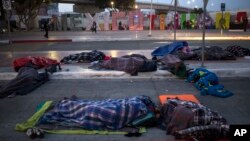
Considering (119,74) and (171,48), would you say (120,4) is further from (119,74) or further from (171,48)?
(119,74)

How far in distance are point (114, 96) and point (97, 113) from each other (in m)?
2.15

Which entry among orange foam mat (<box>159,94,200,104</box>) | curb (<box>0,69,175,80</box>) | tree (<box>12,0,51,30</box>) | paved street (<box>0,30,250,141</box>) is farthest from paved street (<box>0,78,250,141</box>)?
tree (<box>12,0,51,30</box>)

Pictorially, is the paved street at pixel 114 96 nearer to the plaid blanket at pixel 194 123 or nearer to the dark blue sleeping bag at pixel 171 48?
the plaid blanket at pixel 194 123

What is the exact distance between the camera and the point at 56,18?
4828 cm

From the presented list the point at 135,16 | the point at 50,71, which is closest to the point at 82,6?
the point at 135,16

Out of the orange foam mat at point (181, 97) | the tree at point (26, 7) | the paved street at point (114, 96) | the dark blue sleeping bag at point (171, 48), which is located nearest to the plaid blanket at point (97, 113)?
the paved street at point (114, 96)

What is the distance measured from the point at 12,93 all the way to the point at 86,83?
2153 mm

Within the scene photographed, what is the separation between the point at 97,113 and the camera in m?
5.65

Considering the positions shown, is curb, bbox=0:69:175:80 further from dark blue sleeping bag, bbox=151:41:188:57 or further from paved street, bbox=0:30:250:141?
dark blue sleeping bag, bbox=151:41:188:57

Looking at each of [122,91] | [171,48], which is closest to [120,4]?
[171,48]

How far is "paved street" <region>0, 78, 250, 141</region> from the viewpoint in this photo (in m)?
5.37

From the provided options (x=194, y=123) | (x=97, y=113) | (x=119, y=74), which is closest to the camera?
(x=194, y=123)

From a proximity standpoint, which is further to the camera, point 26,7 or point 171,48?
point 26,7

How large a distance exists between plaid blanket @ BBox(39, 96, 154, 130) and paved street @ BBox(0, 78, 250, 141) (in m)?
0.31
